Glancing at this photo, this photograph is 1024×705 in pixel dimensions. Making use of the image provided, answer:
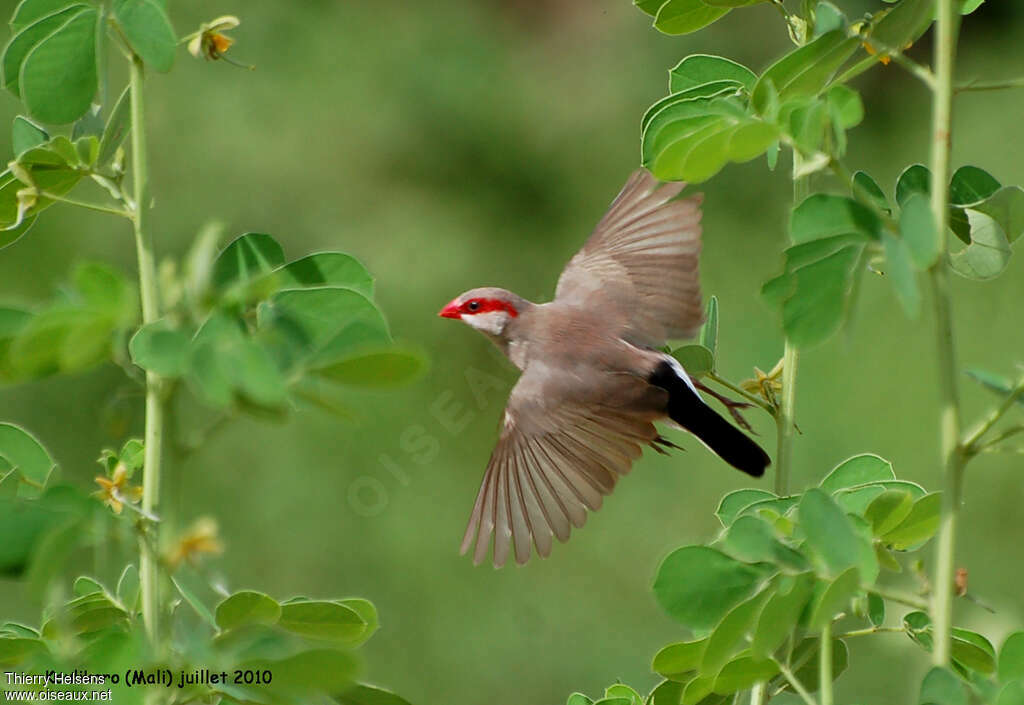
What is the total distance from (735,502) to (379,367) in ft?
1.87

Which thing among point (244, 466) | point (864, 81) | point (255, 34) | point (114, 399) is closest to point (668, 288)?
point (114, 399)

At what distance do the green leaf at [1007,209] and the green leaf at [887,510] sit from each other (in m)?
0.23

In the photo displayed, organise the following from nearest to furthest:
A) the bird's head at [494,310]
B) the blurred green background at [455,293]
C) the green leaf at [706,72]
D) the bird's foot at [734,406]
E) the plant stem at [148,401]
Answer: the plant stem at [148,401]
the green leaf at [706,72]
the bird's foot at [734,406]
the bird's head at [494,310]
the blurred green background at [455,293]

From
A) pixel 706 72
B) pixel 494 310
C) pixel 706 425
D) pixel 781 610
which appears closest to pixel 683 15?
pixel 706 72

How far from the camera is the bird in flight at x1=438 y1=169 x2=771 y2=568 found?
184 centimetres

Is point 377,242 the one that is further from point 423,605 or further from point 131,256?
point 423,605

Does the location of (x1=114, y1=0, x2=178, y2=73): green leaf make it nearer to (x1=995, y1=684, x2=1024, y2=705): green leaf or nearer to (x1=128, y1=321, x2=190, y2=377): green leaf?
(x1=128, y1=321, x2=190, y2=377): green leaf

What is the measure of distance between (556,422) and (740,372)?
2.84m

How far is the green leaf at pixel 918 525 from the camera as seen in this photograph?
1005mm

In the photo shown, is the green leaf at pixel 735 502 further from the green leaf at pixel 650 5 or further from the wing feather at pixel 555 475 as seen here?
the wing feather at pixel 555 475

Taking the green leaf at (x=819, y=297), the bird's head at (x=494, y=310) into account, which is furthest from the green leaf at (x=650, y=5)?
the bird's head at (x=494, y=310)

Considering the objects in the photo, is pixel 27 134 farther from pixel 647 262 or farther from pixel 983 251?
pixel 647 262

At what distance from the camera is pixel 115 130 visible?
3.34 ft

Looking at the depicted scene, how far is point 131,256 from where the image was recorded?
5078 millimetres
